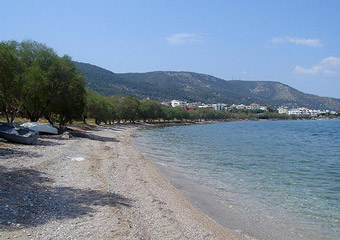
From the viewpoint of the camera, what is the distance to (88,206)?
10258mm

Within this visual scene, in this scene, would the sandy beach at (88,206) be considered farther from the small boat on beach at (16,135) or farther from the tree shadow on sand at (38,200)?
the small boat on beach at (16,135)

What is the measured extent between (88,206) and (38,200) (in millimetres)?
1638

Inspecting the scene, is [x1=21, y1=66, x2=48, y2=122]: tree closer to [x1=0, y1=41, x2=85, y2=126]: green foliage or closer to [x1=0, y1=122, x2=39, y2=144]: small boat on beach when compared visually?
[x1=0, y1=41, x2=85, y2=126]: green foliage

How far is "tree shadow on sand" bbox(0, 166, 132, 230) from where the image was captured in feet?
27.0

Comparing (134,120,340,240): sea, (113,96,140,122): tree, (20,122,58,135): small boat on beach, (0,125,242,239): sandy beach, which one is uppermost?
(113,96,140,122): tree

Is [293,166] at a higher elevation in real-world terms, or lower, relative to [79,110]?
lower

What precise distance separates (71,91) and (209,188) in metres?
28.5

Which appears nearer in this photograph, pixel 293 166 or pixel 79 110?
pixel 293 166

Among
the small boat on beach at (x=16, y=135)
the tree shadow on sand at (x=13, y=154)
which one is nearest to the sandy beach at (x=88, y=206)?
the tree shadow on sand at (x=13, y=154)

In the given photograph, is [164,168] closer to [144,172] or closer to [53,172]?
[144,172]

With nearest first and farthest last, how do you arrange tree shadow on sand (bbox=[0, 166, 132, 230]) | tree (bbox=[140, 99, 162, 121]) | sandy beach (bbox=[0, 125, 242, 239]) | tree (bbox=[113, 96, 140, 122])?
sandy beach (bbox=[0, 125, 242, 239])
tree shadow on sand (bbox=[0, 166, 132, 230])
tree (bbox=[113, 96, 140, 122])
tree (bbox=[140, 99, 162, 121])

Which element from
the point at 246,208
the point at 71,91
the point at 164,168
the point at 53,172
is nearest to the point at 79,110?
the point at 71,91

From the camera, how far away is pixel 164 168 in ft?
73.4

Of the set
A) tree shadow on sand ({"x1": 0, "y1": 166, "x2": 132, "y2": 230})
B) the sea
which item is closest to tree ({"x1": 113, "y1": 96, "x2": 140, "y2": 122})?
the sea
